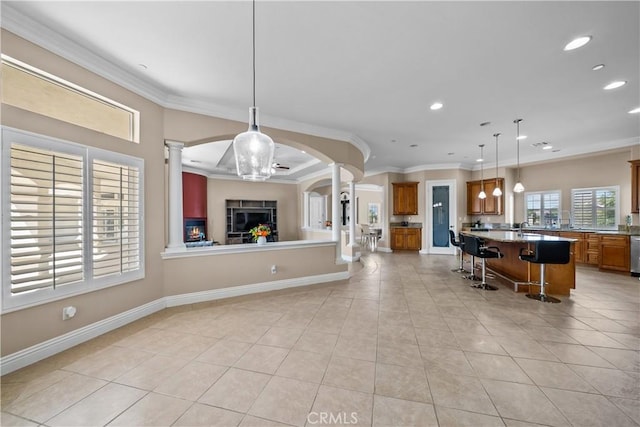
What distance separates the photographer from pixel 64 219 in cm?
236

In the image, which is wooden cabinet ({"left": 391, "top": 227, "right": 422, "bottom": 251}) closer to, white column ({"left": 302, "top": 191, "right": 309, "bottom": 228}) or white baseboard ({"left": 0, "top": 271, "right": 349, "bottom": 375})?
white column ({"left": 302, "top": 191, "right": 309, "bottom": 228})

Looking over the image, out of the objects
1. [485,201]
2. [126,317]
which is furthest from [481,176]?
[126,317]

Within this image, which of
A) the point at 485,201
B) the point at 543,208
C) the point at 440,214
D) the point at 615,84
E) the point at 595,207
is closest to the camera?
the point at 615,84

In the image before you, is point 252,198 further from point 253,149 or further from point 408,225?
point 253,149

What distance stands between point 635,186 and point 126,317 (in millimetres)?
9309

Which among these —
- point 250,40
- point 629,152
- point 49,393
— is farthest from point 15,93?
Result: point 629,152

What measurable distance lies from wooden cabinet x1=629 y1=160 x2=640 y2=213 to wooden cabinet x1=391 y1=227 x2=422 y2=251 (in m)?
4.57

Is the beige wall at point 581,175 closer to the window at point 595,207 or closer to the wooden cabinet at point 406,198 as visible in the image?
the window at point 595,207

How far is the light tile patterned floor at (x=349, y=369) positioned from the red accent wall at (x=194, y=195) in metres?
4.99

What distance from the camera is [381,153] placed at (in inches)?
265

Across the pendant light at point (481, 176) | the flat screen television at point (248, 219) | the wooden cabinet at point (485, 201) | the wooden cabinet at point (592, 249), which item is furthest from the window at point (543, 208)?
the flat screen television at point (248, 219)

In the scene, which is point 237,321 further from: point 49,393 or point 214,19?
point 214,19

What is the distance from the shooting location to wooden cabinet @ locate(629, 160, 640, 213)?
17.1 feet

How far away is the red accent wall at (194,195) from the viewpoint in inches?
303
